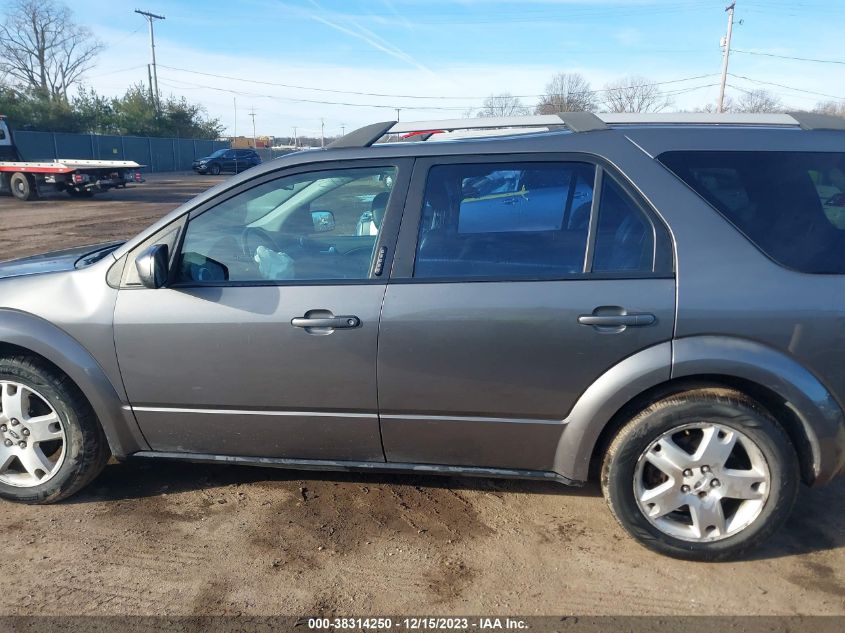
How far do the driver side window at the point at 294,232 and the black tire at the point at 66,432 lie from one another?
2.73 ft

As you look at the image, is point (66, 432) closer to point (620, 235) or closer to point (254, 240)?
point (254, 240)

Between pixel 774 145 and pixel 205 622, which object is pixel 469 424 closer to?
pixel 205 622

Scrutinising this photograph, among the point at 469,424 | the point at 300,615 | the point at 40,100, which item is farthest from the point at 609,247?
the point at 40,100

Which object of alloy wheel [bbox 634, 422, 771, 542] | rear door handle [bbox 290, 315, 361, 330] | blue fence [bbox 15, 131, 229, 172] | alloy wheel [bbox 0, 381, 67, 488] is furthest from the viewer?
blue fence [bbox 15, 131, 229, 172]

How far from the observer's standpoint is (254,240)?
317cm

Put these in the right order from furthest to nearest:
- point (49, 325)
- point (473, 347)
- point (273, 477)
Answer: point (273, 477), point (49, 325), point (473, 347)

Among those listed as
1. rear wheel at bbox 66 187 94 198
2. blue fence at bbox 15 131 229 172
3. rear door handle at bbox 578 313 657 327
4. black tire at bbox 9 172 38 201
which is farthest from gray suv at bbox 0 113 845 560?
blue fence at bbox 15 131 229 172

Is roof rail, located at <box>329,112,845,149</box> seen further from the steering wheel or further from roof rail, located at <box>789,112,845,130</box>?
the steering wheel

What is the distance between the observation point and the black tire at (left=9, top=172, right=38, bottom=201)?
20.3m

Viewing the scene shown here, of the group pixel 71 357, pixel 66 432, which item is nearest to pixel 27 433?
pixel 66 432

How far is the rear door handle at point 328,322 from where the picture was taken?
2812 millimetres

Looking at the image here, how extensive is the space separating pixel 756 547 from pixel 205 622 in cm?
230

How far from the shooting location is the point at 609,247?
2775mm

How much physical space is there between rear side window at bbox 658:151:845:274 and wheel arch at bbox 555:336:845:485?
46 cm
